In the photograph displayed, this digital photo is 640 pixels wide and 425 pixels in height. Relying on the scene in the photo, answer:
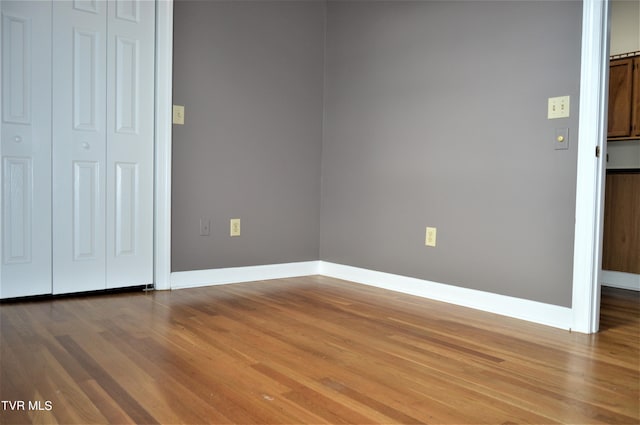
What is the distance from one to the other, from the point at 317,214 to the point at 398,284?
92 centimetres

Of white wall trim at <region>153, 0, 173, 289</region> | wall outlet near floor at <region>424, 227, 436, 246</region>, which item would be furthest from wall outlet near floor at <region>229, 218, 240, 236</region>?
wall outlet near floor at <region>424, 227, 436, 246</region>

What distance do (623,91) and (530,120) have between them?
2022mm

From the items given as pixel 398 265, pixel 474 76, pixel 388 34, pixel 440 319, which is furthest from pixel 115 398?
pixel 388 34

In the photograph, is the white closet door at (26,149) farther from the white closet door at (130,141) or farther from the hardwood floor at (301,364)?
the white closet door at (130,141)

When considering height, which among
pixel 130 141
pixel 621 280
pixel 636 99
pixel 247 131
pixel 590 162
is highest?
pixel 636 99

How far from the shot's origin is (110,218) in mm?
2955

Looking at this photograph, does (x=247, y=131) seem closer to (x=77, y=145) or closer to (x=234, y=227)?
(x=234, y=227)

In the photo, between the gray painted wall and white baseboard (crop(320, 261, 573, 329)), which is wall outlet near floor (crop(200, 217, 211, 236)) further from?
white baseboard (crop(320, 261, 573, 329))

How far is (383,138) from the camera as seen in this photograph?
136 inches

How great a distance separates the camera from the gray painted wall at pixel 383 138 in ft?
8.55

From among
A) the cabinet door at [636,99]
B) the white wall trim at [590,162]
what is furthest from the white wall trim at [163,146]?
the cabinet door at [636,99]

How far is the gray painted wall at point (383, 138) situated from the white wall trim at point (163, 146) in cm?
7

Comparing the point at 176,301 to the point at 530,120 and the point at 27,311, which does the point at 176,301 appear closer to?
the point at 27,311

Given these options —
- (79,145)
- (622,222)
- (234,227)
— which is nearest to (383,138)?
(234,227)
